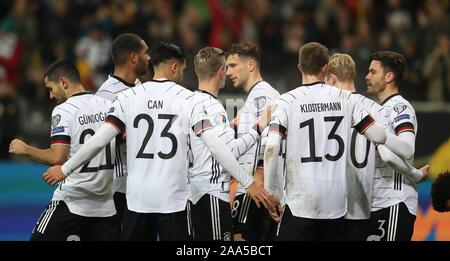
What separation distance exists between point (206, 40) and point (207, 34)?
0.53 feet

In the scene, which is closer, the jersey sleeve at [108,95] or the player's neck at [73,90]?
the player's neck at [73,90]

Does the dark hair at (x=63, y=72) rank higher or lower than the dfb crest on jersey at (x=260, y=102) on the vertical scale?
higher

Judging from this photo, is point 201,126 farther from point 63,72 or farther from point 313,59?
point 63,72

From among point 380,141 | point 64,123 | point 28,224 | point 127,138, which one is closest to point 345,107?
point 380,141

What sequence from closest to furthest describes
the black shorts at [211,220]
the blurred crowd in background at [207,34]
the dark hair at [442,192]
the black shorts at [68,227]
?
the dark hair at [442,192], the black shorts at [68,227], the black shorts at [211,220], the blurred crowd in background at [207,34]

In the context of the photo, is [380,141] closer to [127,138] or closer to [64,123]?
[127,138]

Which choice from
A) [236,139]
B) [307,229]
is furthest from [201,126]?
[307,229]

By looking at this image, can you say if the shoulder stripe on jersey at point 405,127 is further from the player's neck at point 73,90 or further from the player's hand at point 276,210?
the player's neck at point 73,90

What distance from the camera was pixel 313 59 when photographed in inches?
352

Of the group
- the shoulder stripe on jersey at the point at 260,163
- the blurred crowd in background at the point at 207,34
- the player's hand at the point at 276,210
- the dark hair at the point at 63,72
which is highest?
the blurred crowd in background at the point at 207,34

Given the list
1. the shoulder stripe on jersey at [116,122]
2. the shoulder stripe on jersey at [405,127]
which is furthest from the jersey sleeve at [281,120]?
the shoulder stripe on jersey at [116,122]

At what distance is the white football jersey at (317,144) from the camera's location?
28.9ft

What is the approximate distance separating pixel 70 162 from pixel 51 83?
1.09 meters

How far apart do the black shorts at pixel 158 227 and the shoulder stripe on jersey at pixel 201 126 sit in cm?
70
